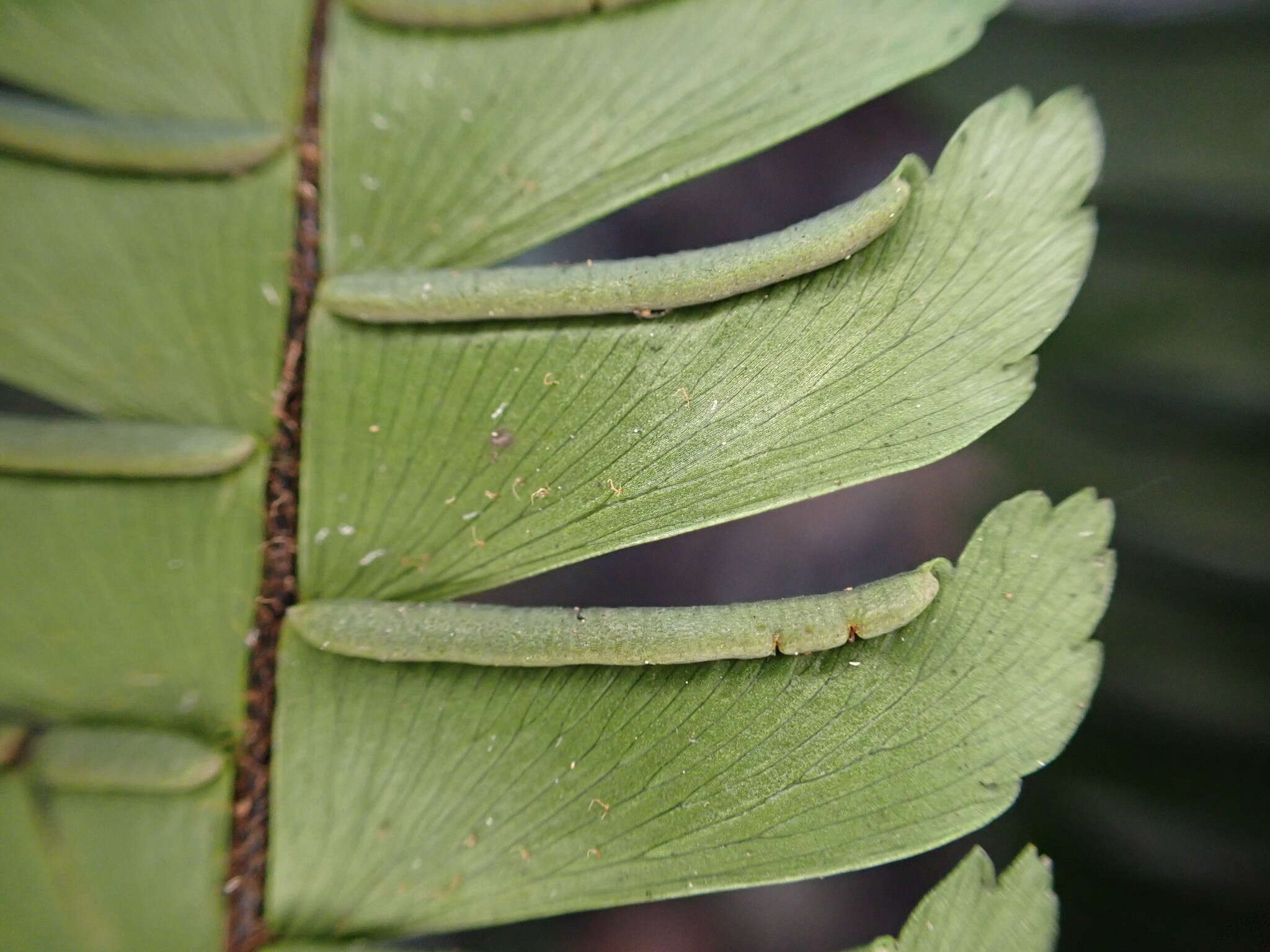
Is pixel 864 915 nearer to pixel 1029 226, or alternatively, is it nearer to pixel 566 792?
pixel 566 792

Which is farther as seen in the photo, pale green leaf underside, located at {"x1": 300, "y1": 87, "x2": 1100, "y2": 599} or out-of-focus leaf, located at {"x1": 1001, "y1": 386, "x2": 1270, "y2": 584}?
out-of-focus leaf, located at {"x1": 1001, "y1": 386, "x2": 1270, "y2": 584}

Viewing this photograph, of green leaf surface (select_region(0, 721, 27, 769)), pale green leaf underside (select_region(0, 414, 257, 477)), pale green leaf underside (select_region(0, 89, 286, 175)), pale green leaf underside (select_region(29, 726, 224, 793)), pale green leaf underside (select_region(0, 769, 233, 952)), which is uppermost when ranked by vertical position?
pale green leaf underside (select_region(0, 89, 286, 175))

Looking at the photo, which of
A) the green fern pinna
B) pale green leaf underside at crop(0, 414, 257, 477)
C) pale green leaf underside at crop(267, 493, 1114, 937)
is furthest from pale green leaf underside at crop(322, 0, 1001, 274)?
pale green leaf underside at crop(267, 493, 1114, 937)

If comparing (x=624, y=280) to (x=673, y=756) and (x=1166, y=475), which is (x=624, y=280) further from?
(x=1166, y=475)

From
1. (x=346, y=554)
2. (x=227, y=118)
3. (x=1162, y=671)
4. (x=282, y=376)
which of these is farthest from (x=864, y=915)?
(x=227, y=118)

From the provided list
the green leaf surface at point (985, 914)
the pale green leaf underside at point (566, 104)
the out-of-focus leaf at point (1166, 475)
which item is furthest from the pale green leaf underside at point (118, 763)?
the out-of-focus leaf at point (1166, 475)

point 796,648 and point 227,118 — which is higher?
point 227,118

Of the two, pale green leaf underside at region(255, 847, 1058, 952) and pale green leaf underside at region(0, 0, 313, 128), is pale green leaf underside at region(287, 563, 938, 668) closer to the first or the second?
pale green leaf underside at region(255, 847, 1058, 952)

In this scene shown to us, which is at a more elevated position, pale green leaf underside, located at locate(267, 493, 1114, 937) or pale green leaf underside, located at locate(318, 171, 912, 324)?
pale green leaf underside, located at locate(318, 171, 912, 324)
